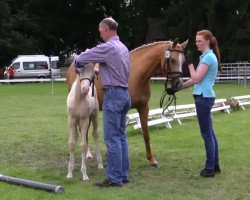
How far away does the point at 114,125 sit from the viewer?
7234 mm

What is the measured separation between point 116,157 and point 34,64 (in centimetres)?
3732

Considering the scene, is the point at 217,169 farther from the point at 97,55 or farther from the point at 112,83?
the point at 97,55

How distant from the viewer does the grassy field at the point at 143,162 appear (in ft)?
22.5

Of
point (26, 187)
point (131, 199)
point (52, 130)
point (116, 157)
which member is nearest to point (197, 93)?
point (116, 157)

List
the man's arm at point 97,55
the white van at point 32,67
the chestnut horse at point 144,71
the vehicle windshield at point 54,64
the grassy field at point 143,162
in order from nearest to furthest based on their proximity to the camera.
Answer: the grassy field at point 143,162, the man's arm at point 97,55, the chestnut horse at point 144,71, the white van at point 32,67, the vehicle windshield at point 54,64

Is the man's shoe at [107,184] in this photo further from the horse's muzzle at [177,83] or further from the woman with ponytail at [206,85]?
the horse's muzzle at [177,83]

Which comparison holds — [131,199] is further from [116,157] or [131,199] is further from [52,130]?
[52,130]

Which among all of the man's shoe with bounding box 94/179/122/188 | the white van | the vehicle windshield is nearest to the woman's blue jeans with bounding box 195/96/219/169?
the man's shoe with bounding box 94/179/122/188

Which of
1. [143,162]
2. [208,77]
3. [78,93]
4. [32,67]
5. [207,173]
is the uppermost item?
[208,77]

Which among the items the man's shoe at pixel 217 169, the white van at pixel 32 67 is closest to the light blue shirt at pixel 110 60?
the man's shoe at pixel 217 169

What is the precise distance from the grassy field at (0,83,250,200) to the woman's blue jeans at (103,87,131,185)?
0.90 feet

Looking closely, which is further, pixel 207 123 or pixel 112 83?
pixel 207 123

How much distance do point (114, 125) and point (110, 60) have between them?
2.86ft

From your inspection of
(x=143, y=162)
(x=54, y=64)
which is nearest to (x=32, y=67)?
(x=54, y=64)
